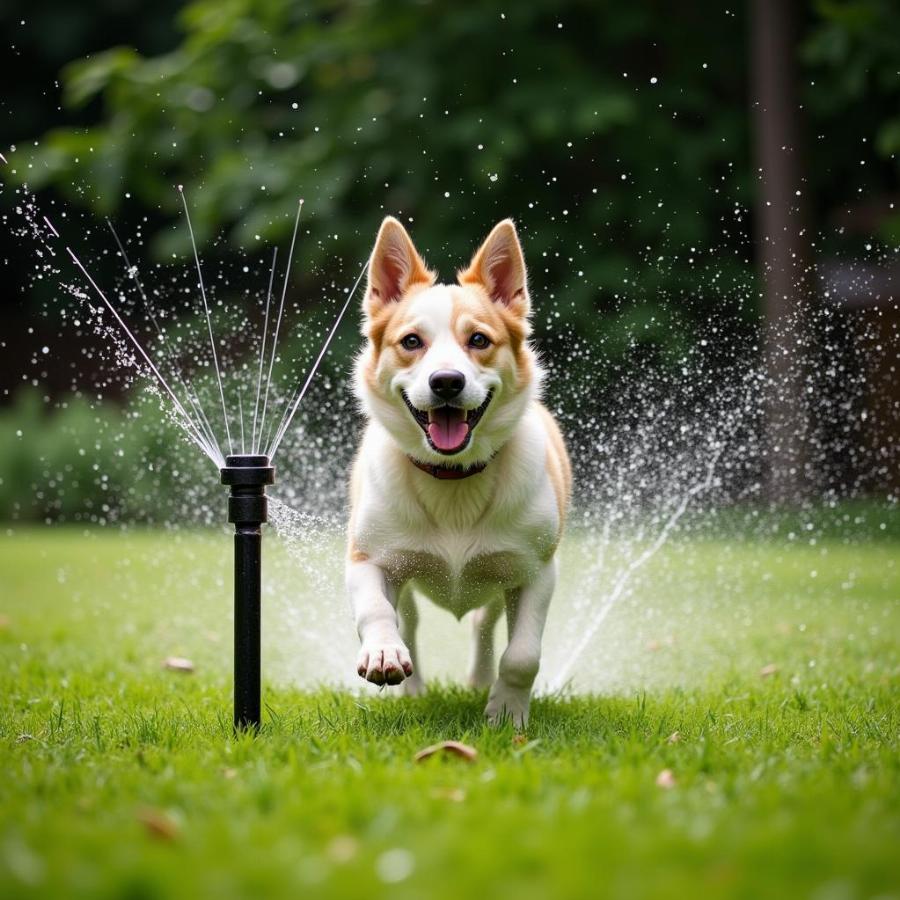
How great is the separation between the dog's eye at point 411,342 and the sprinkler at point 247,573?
0.62 metres

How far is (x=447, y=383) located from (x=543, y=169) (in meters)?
10.4

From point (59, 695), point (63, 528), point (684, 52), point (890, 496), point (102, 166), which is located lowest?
point (63, 528)

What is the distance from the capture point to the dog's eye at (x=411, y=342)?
380cm

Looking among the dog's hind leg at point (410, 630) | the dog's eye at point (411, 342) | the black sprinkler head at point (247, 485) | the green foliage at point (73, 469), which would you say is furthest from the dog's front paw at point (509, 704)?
the green foliage at point (73, 469)

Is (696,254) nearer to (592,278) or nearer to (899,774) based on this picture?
(592,278)

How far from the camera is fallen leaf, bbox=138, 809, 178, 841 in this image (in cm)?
234

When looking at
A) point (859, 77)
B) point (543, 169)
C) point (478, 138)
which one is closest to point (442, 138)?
point (478, 138)

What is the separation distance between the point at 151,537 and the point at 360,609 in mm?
7805

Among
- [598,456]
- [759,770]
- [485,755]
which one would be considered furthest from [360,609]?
[598,456]

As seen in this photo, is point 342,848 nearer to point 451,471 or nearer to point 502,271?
point 451,471

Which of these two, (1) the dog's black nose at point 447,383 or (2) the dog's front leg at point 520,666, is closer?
(1) the dog's black nose at point 447,383

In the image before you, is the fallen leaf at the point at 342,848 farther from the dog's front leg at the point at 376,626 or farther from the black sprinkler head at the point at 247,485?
the black sprinkler head at the point at 247,485

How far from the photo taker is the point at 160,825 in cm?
237

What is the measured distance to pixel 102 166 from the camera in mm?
12617
